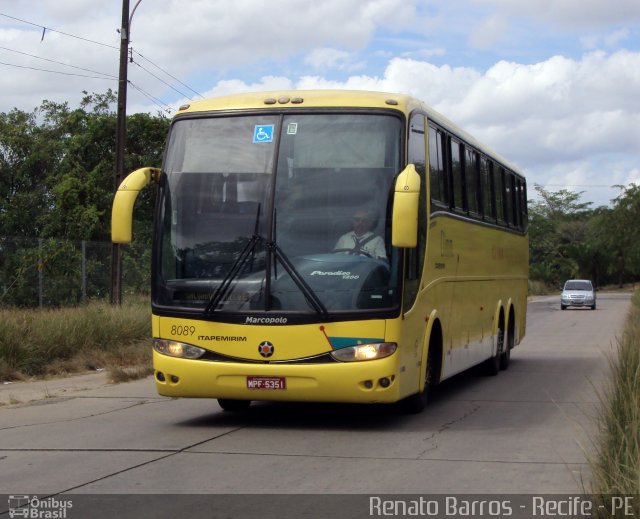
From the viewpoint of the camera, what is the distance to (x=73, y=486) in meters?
7.98

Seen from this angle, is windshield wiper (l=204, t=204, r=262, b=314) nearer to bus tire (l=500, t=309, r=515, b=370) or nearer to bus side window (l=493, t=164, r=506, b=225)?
bus side window (l=493, t=164, r=506, b=225)

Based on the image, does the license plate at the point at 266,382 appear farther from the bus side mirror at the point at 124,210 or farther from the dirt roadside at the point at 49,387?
the dirt roadside at the point at 49,387

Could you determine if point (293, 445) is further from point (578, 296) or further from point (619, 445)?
point (578, 296)

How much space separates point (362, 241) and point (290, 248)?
28.9 inches

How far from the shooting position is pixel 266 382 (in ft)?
34.7

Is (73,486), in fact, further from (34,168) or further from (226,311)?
(34,168)

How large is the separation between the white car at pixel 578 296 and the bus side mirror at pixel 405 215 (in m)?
44.9

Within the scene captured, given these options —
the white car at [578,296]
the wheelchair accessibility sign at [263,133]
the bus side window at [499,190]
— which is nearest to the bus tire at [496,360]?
the bus side window at [499,190]

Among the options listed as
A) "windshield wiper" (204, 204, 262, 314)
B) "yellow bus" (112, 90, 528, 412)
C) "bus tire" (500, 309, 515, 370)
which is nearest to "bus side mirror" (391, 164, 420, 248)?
"yellow bus" (112, 90, 528, 412)

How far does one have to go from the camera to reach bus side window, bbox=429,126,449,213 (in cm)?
1245

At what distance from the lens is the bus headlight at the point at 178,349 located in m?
10.8

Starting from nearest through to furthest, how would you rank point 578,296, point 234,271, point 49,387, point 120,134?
point 234,271
point 49,387
point 120,134
point 578,296

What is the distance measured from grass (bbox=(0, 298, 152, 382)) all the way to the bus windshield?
6.16m

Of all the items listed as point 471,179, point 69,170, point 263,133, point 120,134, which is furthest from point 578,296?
point 263,133
